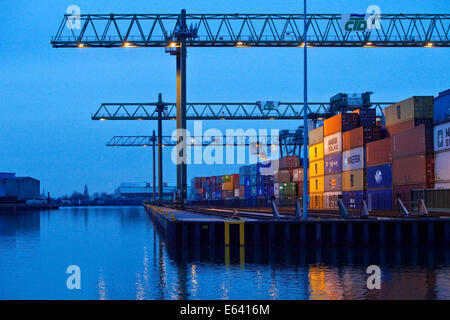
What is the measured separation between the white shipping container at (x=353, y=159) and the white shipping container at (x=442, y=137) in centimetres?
1213

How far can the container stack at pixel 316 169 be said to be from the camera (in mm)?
68875

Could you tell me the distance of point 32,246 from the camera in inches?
1564

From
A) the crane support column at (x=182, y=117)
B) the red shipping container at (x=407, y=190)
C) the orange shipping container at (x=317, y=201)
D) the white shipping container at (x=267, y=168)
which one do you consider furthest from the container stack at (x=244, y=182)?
the red shipping container at (x=407, y=190)

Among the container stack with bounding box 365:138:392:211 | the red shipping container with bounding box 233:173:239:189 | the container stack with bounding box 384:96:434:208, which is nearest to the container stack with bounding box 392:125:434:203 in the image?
the container stack with bounding box 384:96:434:208

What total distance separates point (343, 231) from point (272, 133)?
89.0 meters

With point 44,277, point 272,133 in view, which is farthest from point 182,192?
point 272,133

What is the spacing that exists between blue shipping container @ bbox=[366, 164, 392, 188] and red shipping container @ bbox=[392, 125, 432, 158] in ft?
7.27

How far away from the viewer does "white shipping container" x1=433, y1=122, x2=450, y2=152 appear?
1596 inches

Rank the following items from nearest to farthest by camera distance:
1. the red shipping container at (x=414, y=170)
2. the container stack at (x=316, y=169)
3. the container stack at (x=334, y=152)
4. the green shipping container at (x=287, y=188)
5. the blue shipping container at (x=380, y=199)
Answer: the red shipping container at (x=414, y=170), the blue shipping container at (x=380, y=199), the container stack at (x=334, y=152), the container stack at (x=316, y=169), the green shipping container at (x=287, y=188)

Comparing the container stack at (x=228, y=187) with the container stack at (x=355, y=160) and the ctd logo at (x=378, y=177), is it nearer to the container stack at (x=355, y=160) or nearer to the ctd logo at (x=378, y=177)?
the container stack at (x=355, y=160)

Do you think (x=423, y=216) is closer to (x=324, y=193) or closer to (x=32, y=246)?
(x=32, y=246)

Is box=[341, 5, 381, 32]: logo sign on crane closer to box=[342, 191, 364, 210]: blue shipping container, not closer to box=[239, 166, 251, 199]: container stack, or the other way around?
box=[342, 191, 364, 210]: blue shipping container

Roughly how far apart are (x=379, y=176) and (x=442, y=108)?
10.2 metres
